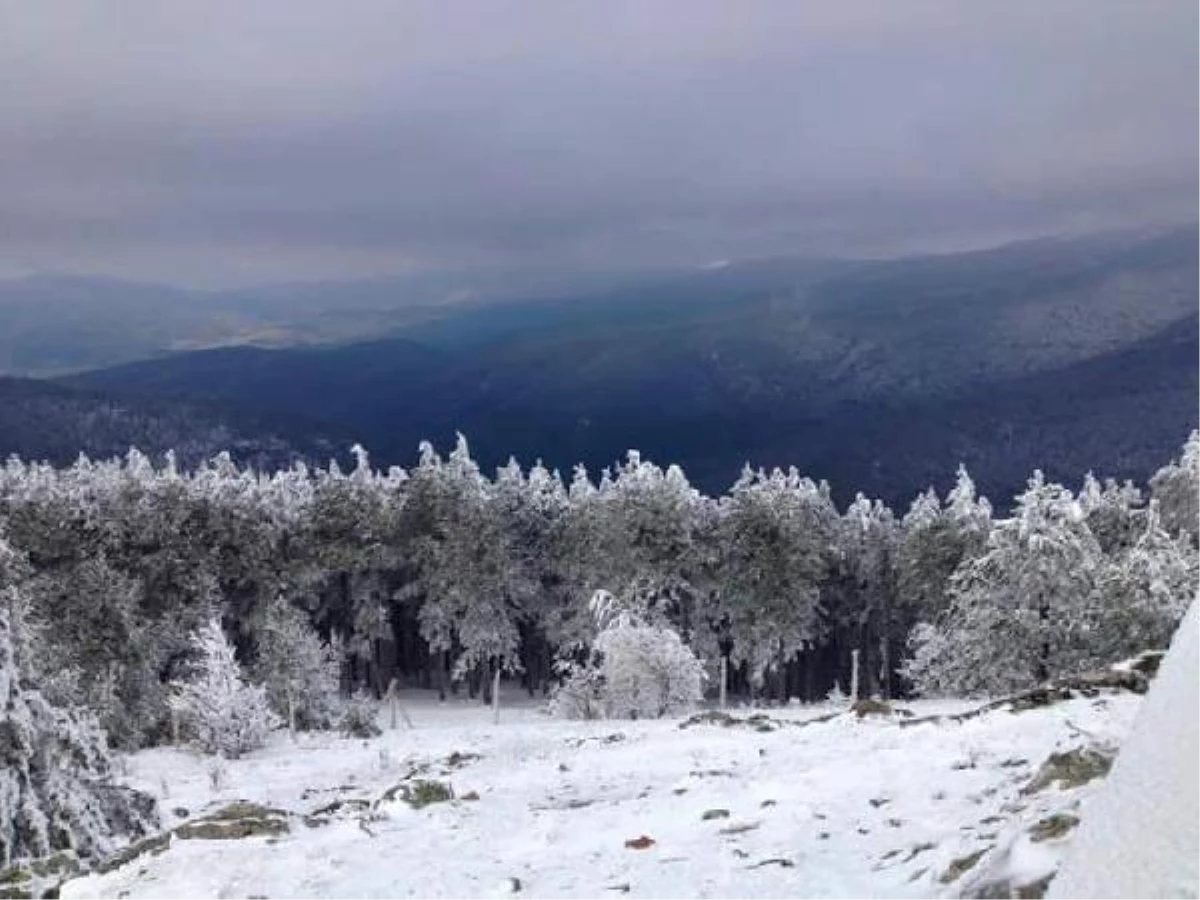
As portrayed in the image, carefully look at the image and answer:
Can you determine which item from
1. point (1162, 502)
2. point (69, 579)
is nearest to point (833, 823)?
point (69, 579)

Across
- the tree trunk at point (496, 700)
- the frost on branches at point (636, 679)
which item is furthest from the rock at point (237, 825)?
the frost on branches at point (636, 679)

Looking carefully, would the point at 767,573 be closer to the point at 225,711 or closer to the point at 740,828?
the point at 225,711

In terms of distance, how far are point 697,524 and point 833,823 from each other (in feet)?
163

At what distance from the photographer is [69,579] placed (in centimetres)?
4947

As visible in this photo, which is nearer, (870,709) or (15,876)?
(15,876)

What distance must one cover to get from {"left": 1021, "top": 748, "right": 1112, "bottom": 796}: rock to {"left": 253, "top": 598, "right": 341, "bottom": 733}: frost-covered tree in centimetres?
3838

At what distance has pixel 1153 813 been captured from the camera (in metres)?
3.22

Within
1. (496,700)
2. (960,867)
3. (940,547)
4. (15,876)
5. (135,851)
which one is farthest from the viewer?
(940,547)

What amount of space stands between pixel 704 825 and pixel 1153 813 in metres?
11.0

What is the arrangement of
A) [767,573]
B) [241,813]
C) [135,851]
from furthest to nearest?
[767,573]
[241,813]
[135,851]

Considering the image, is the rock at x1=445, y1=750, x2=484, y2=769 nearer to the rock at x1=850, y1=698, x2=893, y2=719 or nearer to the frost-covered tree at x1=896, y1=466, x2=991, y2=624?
the rock at x1=850, y1=698, x2=893, y2=719

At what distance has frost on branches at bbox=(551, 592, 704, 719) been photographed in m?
41.7

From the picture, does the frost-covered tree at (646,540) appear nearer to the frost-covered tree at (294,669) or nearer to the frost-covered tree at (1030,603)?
the frost-covered tree at (294,669)

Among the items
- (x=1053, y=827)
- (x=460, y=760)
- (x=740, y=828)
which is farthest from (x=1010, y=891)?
(x=460, y=760)
